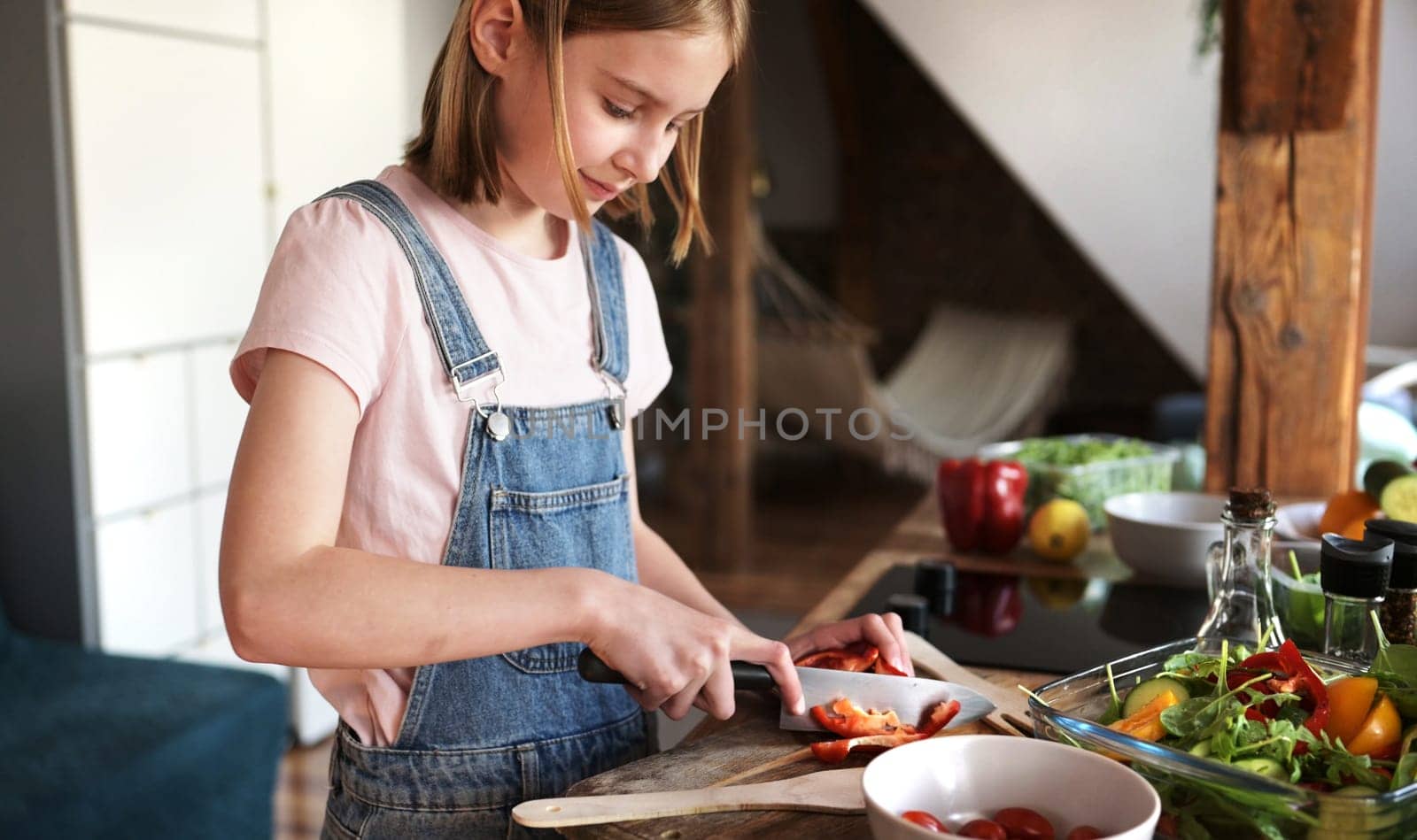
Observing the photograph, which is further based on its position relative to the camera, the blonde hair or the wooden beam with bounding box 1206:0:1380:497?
the wooden beam with bounding box 1206:0:1380:497

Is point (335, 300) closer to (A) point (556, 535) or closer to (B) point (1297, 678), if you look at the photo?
(A) point (556, 535)

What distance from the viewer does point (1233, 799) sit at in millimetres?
709

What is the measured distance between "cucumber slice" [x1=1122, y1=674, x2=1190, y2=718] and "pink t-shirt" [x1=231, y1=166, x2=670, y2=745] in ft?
1.67

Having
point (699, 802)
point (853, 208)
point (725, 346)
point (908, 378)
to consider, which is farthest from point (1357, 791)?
point (853, 208)

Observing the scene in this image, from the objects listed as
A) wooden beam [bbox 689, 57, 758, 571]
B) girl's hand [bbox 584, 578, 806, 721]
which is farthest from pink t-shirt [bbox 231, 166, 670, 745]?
wooden beam [bbox 689, 57, 758, 571]

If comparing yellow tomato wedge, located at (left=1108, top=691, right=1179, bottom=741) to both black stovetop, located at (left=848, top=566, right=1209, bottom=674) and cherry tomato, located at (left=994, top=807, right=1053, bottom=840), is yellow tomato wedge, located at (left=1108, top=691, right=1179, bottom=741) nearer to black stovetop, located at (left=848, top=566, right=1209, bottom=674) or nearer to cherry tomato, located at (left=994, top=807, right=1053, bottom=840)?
cherry tomato, located at (left=994, top=807, right=1053, bottom=840)

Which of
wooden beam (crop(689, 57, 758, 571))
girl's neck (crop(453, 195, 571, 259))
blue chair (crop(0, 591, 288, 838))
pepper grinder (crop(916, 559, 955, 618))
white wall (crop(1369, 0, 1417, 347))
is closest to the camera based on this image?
girl's neck (crop(453, 195, 571, 259))

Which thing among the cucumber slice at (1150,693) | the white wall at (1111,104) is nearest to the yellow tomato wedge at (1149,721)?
the cucumber slice at (1150,693)

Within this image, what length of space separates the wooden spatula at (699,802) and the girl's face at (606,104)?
0.46 metres

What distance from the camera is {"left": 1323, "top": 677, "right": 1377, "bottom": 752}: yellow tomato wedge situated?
81 cm

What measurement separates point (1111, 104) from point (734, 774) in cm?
287

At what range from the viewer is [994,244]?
5.96 meters

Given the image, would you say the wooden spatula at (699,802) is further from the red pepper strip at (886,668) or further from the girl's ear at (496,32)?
the girl's ear at (496,32)

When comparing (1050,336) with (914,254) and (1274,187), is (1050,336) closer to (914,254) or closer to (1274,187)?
(914,254)
